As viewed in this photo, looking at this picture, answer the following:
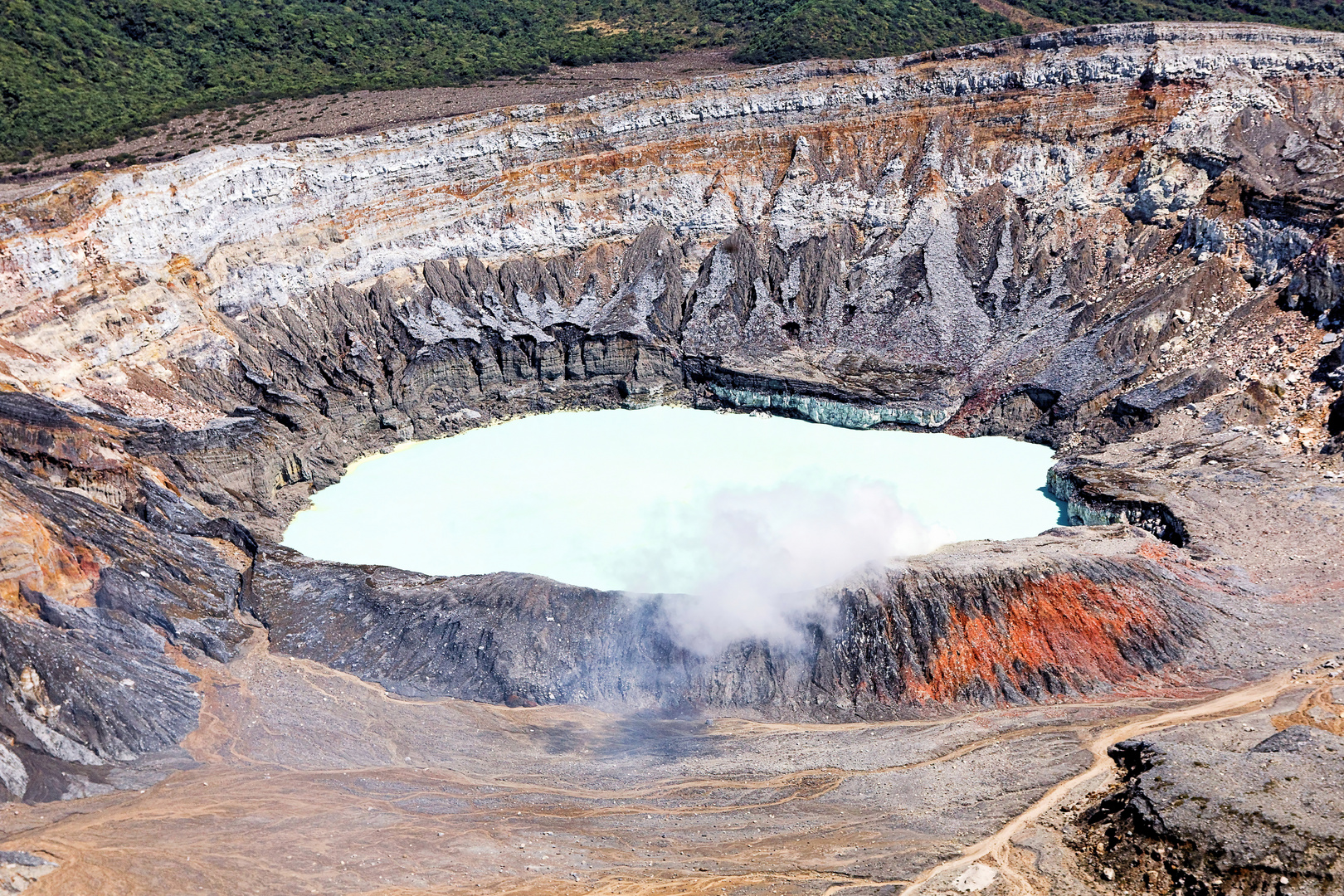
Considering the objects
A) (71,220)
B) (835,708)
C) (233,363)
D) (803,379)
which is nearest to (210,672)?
(835,708)

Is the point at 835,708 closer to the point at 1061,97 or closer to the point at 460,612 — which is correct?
the point at 460,612

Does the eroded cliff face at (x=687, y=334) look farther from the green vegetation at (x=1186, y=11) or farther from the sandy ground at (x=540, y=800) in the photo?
the green vegetation at (x=1186, y=11)

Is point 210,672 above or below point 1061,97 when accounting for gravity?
below

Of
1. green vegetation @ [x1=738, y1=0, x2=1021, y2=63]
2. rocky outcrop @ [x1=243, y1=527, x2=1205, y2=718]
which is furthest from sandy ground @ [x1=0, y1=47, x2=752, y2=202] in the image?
rocky outcrop @ [x1=243, y1=527, x2=1205, y2=718]

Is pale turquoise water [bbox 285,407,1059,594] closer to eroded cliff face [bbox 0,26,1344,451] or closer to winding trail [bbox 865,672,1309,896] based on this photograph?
eroded cliff face [bbox 0,26,1344,451]

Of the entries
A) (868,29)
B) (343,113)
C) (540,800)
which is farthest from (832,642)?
(868,29)

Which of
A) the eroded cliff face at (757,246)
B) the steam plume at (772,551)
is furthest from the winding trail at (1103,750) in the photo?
the eroded cliff face at (757,246)

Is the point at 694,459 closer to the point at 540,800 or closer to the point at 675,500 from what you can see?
the point at 675,500
